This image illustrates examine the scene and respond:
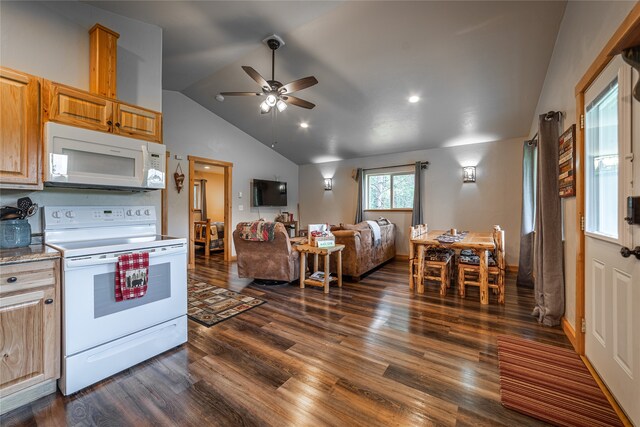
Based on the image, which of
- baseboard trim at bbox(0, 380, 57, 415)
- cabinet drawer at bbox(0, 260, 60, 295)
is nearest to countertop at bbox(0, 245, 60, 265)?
cabinet drawer at bbox(0, 260, 60, 295)

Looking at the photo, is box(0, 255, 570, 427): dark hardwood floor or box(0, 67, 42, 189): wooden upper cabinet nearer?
box(0, 255, 570, 427): dark hardwood floor

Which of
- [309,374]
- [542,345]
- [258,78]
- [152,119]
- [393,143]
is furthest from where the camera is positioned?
[393,143]

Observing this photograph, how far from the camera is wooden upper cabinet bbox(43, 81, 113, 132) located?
1.84 meters

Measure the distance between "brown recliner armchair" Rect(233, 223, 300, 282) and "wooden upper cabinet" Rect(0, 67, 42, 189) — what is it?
229cm

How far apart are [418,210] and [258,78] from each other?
4.13m

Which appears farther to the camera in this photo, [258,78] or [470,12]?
[258,78]

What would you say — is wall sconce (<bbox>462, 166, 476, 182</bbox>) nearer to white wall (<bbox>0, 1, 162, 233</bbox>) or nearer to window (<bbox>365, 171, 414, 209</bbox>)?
window (<bbox>365, 171, 414, 209</bbox>)

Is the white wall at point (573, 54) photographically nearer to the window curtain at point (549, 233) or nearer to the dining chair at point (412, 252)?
the window curtain at point (549, 233)

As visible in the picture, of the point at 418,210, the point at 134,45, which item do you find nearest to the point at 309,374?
the point at 134,45

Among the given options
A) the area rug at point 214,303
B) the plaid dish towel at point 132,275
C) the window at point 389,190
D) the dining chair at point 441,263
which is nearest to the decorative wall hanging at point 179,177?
the area rug at point 214,303

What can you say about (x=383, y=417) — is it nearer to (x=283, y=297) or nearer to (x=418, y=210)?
(x=283, y=297)

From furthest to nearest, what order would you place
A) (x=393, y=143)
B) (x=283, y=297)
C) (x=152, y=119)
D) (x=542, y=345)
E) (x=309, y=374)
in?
(x=393, y=143) < (x=283, y=297) < (x=152, y=119) < (x=542, y=345) < (x=309, y=374)

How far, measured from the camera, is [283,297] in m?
3.35

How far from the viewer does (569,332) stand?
2271mm
